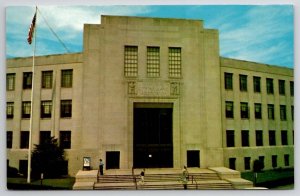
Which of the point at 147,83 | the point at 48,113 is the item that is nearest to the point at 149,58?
the point at 147,83

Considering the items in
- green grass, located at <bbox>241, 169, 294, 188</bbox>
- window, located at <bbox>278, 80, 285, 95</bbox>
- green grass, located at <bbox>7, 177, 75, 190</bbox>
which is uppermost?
window, located at <bbox>278, 80, 285, 95</bbox>

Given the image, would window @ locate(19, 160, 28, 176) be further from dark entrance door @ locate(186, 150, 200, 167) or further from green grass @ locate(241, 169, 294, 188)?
green grass @ locate(241, 169, 294, 188)

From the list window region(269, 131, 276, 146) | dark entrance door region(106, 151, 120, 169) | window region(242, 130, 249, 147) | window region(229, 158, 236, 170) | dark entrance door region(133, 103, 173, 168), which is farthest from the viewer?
window region(242, 130, 249, 147)

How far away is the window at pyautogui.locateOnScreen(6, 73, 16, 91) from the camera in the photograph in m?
16.6

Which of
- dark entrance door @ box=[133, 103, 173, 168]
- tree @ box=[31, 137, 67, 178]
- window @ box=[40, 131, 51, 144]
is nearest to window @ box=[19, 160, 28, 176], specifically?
tree @ box=[31, 137, 67, 178]

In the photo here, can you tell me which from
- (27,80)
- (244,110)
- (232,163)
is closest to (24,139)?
(27,80)

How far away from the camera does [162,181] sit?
17.3 m

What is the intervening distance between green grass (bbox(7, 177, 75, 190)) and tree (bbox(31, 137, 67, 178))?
0.94 meters

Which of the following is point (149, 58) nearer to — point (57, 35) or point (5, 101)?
point (57, 35)

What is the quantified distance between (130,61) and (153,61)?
130 cm

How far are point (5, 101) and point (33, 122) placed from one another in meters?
3.71

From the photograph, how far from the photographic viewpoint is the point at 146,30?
1914cm

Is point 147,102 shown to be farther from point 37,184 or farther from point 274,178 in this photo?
point 274,178

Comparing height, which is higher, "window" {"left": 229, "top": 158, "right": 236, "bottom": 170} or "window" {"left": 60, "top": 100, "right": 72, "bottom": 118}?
"window" {"left": 60, "top": 100, "right": 72, "bottom": 118}
